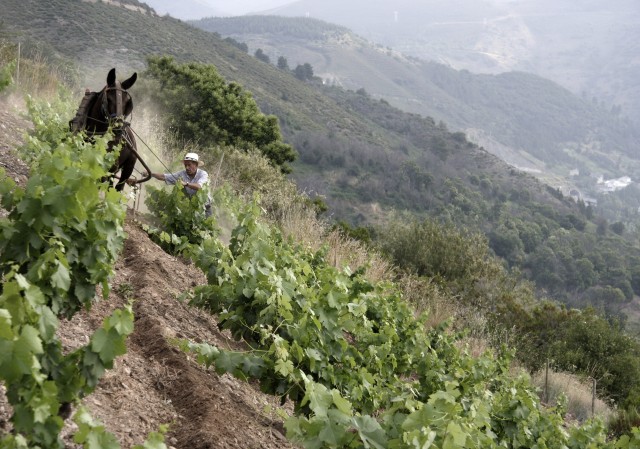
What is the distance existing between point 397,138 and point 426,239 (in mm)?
61271

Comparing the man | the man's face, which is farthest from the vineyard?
the man's face

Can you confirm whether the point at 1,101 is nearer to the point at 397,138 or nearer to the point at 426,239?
the point at 426,239

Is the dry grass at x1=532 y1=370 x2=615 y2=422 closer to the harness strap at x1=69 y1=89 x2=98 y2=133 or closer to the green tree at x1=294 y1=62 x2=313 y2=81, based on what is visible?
the harness strap at x1=69 y1=89 x2=98 y2=133

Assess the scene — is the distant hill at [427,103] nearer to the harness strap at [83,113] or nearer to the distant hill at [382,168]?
the distant hill at [382,168]

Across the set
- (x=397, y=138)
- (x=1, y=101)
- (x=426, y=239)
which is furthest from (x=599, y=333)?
(x=397, y=138)

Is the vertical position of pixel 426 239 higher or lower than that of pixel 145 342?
lower

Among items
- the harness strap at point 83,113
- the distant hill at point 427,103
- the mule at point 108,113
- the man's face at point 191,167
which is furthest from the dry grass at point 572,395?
the distant hill at point 427,103

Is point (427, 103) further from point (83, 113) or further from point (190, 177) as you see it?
point (83, 113)

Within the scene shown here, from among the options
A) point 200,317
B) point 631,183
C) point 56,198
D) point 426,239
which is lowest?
point 631,183

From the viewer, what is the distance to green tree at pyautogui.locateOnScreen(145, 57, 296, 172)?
2170cm

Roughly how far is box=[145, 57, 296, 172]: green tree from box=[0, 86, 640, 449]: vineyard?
44.9ft

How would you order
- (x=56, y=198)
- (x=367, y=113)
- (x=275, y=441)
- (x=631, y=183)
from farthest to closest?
(x=631, y=183) < (x=367, y=113) < (x=275, y=441) < (x=56, y=198)

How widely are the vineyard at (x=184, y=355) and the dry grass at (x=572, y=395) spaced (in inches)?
285

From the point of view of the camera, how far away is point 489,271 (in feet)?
80.7
